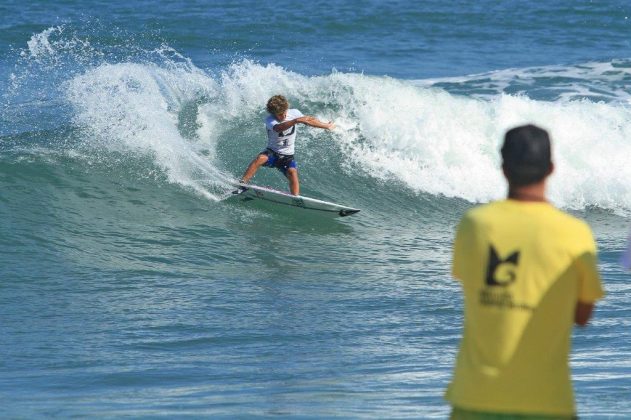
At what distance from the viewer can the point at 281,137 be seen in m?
11.7

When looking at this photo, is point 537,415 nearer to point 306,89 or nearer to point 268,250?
point 268,250

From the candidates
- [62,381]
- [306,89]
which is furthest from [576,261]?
[306,89]

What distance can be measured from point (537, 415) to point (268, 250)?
25.9ft

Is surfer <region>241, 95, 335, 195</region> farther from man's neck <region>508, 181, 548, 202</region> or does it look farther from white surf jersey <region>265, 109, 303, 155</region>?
man's neck <region>508, 181, 548, 202</region>

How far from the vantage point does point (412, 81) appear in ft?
66.2

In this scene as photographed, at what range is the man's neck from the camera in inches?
124

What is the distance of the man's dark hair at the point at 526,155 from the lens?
312cm

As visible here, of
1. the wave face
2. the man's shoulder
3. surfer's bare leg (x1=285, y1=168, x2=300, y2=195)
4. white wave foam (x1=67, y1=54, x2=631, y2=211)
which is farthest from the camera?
white wave foam (x1=67, y1=54, x2=631, y2=211)

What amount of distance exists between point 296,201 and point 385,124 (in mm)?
3740

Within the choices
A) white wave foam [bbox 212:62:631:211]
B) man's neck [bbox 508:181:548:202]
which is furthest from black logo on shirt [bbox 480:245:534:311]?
white wave foam [bbox 212:62:631:211]

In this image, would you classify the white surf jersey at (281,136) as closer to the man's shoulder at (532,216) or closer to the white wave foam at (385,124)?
the white wave foam at (385,124)

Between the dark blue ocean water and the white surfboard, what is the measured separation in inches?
6.3

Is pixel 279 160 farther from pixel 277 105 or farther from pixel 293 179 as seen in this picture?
pixel 277 105

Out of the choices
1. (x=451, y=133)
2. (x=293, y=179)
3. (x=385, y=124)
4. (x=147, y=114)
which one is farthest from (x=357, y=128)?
(x=293, y=179)
